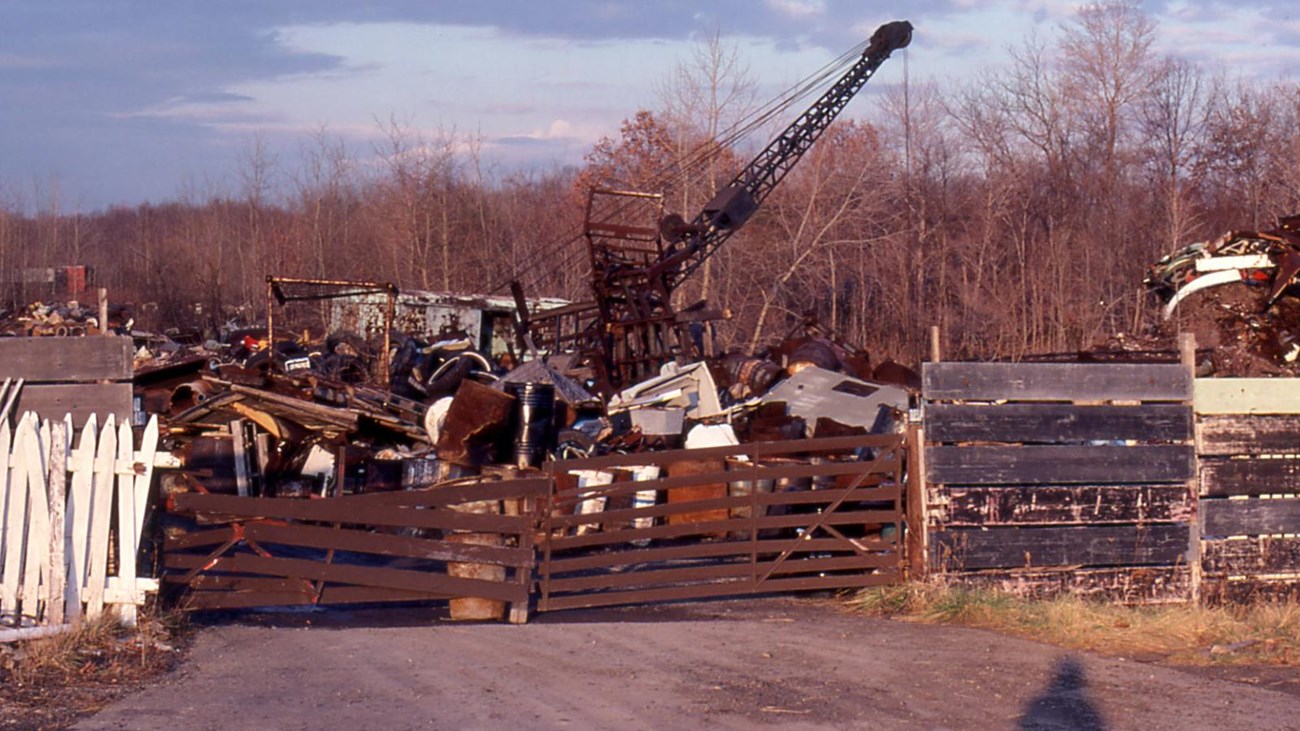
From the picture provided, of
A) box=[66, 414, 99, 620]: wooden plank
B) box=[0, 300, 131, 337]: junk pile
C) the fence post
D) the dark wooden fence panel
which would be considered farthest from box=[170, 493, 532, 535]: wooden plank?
box=[0, 300, 131, 337]: junk pile

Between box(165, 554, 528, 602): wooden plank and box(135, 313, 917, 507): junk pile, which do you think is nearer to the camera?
box(165, 554, 528, 602): wooden plank

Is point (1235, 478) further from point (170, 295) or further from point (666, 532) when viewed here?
point (170, 295)

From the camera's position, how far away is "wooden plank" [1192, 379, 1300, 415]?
991 centimetres

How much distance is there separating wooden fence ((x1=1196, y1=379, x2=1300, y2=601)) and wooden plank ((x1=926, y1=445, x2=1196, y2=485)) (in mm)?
289

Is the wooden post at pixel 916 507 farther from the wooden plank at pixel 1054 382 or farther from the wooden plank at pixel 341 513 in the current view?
the wooden plank at pixel 341 513

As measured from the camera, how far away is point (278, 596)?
902cm

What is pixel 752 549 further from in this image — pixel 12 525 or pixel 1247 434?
pixel 12 525

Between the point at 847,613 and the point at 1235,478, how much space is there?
3.19 meters

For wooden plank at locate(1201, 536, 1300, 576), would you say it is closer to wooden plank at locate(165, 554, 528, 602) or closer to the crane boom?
wooden plank at locate(165, 554, 528, 602)

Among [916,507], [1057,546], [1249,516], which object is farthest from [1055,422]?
[1249,516]

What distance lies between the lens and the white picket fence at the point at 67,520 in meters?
7.39

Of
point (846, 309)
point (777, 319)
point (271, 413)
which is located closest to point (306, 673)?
point (271, 413)

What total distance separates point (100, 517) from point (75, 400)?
4.30ft

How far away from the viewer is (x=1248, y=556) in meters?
10.0
